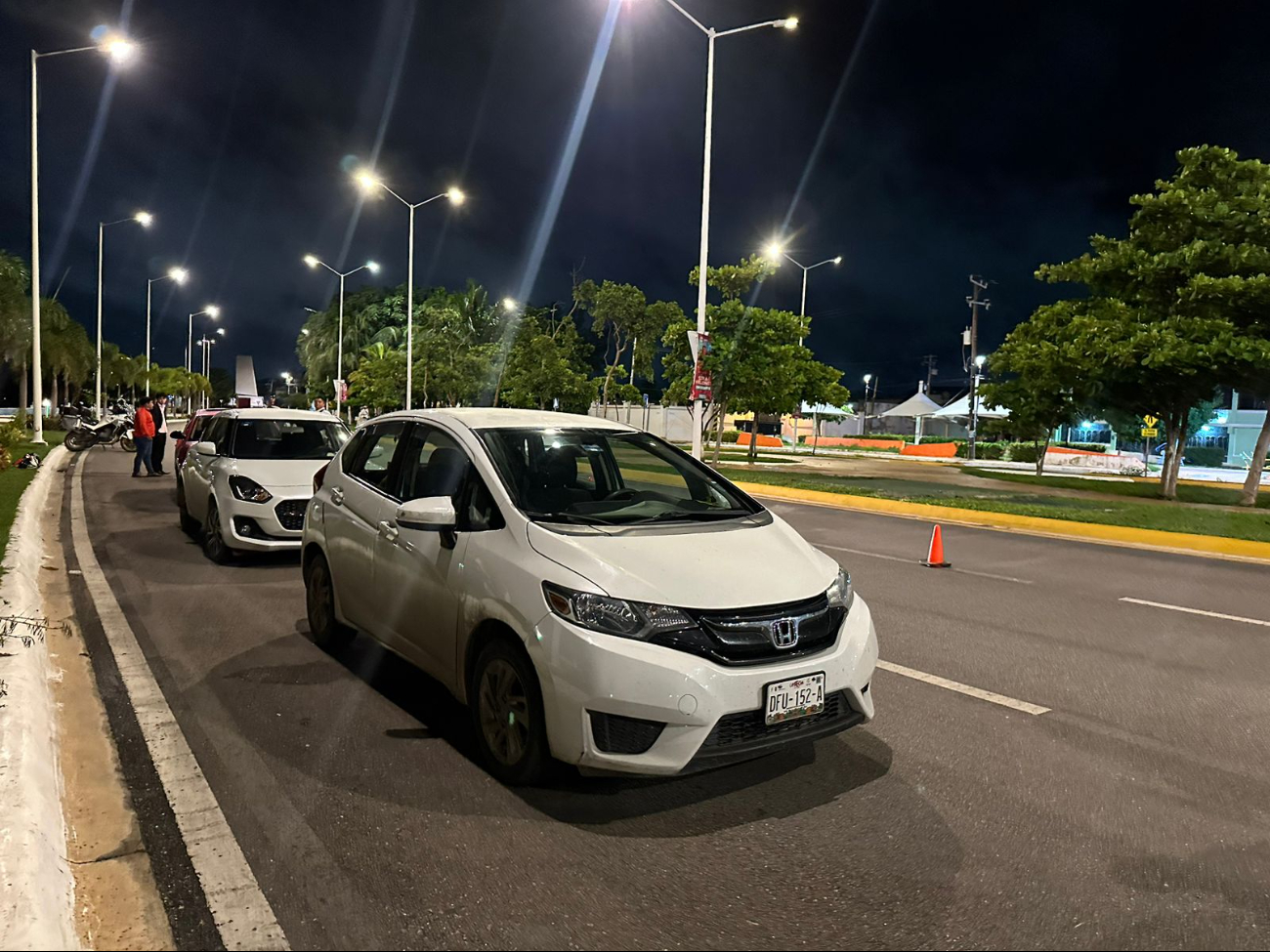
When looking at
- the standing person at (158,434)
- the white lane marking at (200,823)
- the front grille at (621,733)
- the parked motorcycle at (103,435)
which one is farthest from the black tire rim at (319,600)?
the parked motorcycle at (103,435)

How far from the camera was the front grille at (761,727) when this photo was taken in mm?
3611

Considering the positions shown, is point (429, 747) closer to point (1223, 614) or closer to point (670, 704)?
point (670, 704)

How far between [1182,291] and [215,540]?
19.5m

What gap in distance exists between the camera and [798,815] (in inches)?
152

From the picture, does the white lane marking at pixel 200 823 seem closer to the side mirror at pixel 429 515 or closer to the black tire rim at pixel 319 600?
the black tire rim at pixel 319 600

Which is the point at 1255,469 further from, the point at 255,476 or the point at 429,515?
the point at 429,515

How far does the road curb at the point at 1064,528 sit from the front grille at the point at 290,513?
10873 mm

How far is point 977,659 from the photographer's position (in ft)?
21.0

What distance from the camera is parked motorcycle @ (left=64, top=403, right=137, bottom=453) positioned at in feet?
92.6

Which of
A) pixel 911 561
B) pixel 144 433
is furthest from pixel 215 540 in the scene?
pixel 144 433

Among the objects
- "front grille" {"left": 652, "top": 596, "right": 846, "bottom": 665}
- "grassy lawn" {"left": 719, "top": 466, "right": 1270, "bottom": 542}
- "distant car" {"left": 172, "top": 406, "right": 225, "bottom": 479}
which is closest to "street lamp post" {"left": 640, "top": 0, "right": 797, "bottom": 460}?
"grassy lawn" {"left": 719, "top": 466, "right": 1270, "bottom": 542}

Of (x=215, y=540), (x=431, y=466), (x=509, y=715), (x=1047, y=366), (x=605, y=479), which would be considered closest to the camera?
(x=509, y=715)

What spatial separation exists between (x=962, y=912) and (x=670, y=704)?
1.22 m

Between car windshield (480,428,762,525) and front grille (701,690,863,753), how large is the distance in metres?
1.15
